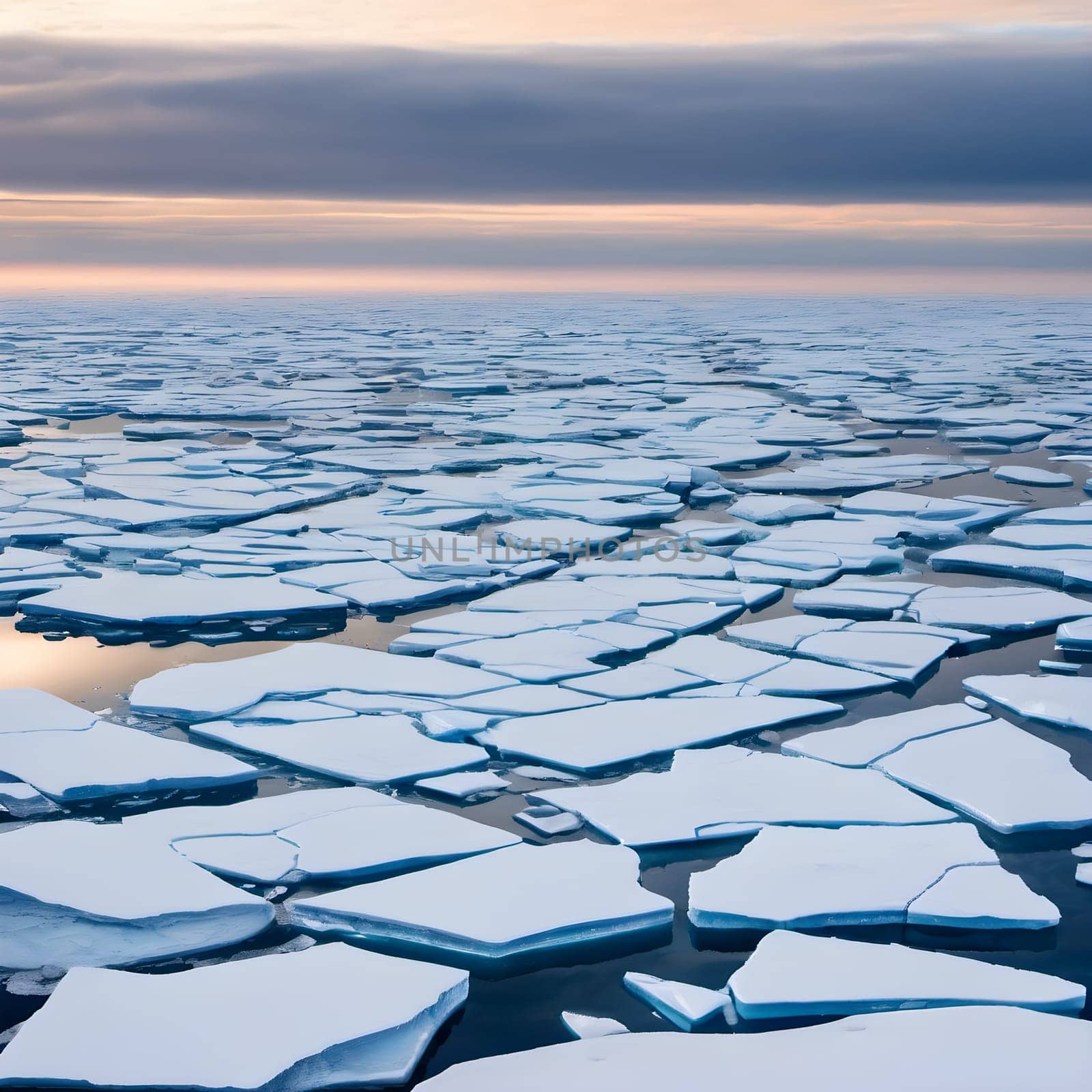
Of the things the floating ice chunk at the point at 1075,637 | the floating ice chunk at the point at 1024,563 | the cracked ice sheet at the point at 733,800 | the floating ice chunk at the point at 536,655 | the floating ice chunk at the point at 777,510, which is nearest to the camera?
the cracked ice sheet at the point at 733,800

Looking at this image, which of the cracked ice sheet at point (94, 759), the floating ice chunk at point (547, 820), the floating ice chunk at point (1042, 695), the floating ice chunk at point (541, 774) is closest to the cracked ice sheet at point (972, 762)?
the floating ice chunk at point (1042, 695)

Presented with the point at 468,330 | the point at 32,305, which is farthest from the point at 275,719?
the point at 32,305

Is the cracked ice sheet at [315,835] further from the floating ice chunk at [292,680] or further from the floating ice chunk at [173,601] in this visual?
the floating ice chunk at [173,601]

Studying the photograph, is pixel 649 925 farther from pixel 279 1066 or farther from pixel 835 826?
pixel 279 1066

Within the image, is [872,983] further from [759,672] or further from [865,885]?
[759,672]

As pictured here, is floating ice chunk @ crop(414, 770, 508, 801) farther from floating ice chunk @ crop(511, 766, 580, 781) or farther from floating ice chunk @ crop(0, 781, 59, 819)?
floating ice chunk @ crop(0, 781, 59, 819)

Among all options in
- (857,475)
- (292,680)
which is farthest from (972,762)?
(857,475)
